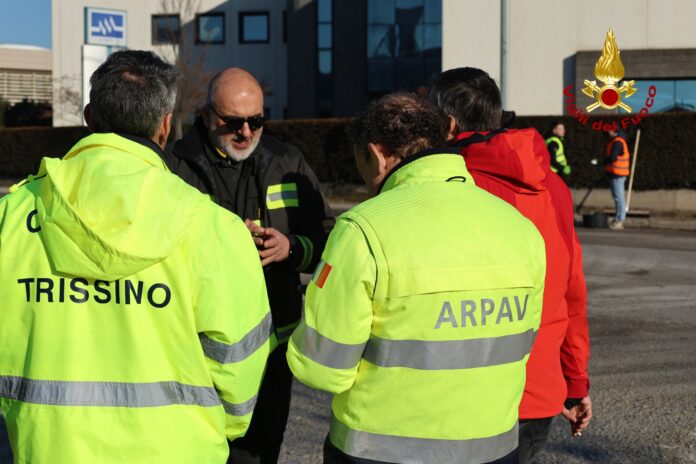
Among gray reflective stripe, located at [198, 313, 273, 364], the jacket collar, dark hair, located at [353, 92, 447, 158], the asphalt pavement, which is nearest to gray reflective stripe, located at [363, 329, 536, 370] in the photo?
gray reflective stripe, located at [198, 313, 273, 364]

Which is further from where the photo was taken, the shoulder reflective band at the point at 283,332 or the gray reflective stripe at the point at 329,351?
the shoulder reflective band at the point at 283,332

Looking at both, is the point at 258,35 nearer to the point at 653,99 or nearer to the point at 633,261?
the point at 653,99

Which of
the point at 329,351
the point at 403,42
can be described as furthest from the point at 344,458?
the point at 403,42

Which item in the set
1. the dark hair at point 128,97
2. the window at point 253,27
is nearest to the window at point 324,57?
the window at point 253,27

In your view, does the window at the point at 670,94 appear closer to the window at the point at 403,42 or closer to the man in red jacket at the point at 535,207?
the window at the point at 403,42

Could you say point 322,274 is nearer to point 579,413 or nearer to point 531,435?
point 531,435

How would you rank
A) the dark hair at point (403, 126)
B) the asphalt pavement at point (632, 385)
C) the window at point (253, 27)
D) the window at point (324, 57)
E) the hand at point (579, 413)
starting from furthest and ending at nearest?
the window at point (253, 27) < the window at point (324, 57) < the asphalt pavement at point (632, 385) < the hand at point (579, 413) < the dark hair at point (403, 126)

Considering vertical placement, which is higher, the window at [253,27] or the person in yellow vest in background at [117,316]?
the window at [253,27]

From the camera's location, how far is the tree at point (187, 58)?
3378 centimetres

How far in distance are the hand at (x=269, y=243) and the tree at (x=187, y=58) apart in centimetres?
2771

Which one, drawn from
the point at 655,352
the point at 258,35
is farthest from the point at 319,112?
the point at 655,352

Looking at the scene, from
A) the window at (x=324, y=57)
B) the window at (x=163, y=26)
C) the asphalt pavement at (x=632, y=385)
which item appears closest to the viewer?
the asphalt pavement at (x=632, y=385)

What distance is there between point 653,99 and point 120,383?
24.6 m

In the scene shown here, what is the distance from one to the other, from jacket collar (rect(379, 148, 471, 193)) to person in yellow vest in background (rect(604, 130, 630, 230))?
626 inches
